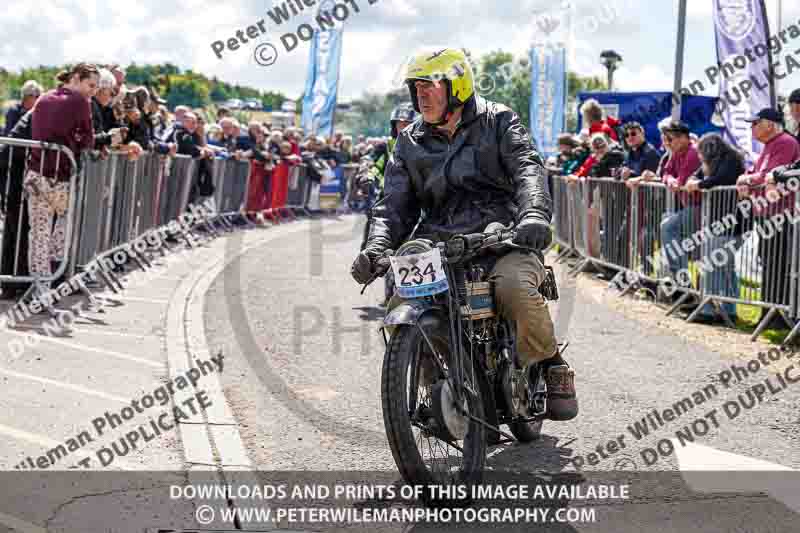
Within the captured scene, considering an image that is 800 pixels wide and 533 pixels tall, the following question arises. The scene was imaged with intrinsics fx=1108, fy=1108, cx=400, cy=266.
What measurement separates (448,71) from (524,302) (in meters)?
1.13

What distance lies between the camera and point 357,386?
731 cm

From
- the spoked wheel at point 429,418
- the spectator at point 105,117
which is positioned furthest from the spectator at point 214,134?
the spoked wheel at point 429,418

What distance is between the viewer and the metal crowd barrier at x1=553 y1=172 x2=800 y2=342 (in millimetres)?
9500

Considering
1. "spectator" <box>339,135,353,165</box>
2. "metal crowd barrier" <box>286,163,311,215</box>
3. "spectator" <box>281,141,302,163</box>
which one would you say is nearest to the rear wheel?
"spectator" <box>281,141,302,163</box>

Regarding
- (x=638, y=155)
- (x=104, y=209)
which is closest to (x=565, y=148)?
(x=638, y=155)

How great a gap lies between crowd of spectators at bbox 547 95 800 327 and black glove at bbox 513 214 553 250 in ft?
17.0

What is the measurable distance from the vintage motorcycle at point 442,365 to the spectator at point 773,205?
5174mm

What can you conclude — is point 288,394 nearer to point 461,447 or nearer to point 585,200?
point 461,447

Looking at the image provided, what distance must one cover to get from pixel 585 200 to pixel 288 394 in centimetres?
896

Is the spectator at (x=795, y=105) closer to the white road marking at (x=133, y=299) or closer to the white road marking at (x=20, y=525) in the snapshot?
the white road marking at (x=133, y=299)

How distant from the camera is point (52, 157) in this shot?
9328mm

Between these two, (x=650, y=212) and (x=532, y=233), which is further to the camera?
(x=650, y=212)

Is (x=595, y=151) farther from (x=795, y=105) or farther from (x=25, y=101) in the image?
(x=25, y=101)

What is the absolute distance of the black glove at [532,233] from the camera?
188 inches
